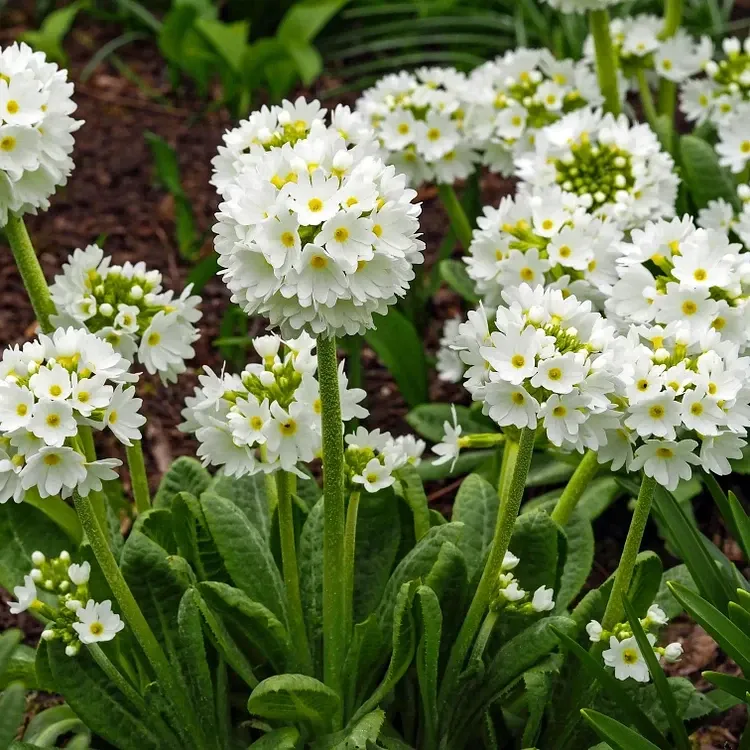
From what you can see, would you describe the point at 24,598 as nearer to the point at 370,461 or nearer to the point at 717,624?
the point at 370,461

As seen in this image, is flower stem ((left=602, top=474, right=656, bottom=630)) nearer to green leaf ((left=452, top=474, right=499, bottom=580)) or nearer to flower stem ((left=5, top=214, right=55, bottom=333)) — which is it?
green leaf ((left=452, top=474, right=499, bottom=580))

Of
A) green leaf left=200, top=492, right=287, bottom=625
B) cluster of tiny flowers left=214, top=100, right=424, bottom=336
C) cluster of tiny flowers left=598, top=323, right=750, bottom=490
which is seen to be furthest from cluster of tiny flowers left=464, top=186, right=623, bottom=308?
green leaf left=200, top=492, right=287, bottom=625

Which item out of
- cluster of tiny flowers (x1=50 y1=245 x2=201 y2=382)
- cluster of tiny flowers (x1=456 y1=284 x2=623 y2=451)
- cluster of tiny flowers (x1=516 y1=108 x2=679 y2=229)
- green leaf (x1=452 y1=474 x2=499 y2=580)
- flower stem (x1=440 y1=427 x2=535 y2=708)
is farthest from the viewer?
cluster of tiny flowers (x1=516 y1=108 x2=679 y2=229)

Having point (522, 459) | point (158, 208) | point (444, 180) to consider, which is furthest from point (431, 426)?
point (158, 208)

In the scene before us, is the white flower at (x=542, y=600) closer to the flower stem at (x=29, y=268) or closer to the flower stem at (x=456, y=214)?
the flower stem at (x=29, y=268)

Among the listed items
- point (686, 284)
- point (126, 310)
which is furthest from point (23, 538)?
point (686, 284)

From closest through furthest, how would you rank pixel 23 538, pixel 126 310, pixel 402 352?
pixel 126 310, pixel 23 538, pixel 402 352
